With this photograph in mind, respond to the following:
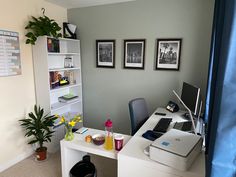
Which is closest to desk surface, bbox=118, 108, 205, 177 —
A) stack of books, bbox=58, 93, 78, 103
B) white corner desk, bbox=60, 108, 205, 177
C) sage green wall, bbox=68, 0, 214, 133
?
white corner desk, bbox=60, 108, 205, 177

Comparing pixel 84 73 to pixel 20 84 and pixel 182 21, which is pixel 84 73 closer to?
pixel 20 84

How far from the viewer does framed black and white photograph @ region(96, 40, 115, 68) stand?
3057 millimetres

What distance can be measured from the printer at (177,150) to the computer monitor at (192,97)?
65 centimetres

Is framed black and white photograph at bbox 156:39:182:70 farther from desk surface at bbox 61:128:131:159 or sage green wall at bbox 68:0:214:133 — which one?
desk surface at bbox 61:128:131:159

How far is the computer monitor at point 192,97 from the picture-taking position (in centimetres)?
197

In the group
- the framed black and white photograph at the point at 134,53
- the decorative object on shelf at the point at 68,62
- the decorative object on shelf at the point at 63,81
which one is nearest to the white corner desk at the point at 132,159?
the framed black and white photograph at the point at 134,53

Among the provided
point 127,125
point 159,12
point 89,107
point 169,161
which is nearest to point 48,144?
point 89,107

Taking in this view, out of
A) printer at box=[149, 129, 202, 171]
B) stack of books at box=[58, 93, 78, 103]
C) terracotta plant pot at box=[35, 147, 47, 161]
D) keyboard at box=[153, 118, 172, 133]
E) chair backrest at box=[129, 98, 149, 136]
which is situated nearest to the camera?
printer at box=[149, 129, 202, 171]

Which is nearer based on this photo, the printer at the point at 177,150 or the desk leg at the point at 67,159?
the printer at the point at 177,150

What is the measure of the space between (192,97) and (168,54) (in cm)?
86

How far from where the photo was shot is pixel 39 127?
2.52m

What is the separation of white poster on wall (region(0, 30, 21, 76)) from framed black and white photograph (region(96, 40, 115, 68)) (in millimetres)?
1268

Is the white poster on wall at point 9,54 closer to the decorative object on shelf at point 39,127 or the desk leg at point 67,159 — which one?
the decorative object on shelf at point 39,127

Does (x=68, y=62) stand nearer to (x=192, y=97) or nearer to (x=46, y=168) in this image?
(x=46, y=168)
